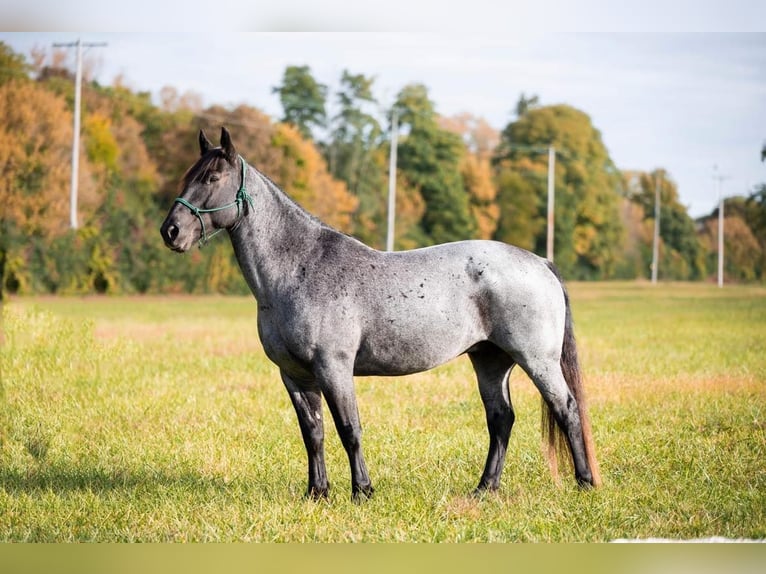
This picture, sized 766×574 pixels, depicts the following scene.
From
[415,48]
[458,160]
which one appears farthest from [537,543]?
[458,160]

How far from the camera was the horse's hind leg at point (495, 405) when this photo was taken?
5.46m

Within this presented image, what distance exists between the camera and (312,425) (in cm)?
520

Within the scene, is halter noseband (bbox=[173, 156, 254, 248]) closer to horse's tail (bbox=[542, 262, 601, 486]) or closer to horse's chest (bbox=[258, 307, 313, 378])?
horse's chest (bbox=[258, 307, 313, 378])

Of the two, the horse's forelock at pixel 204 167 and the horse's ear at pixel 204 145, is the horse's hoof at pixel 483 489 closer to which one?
the horse's forelock at pixel 204 167

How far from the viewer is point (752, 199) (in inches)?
533

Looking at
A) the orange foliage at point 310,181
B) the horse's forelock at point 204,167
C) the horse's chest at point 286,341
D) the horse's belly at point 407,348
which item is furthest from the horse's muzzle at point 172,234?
the orange foliage at point 310,181

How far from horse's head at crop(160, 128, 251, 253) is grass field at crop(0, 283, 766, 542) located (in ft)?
5.48

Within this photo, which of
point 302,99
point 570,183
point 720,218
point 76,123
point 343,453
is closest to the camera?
point 343,453

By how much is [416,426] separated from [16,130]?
660 inches

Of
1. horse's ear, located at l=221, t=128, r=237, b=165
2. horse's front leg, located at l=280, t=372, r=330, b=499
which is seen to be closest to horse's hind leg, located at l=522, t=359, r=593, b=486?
horse's front leg, located at l=280, t=372, r=330, b=499

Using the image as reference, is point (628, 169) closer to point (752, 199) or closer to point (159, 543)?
→ point (752, 199)

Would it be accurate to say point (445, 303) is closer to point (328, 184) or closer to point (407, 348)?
point (407, 348)

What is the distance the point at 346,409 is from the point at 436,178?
1054 inches

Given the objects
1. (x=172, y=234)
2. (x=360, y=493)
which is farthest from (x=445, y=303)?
(x=172, y=234)
